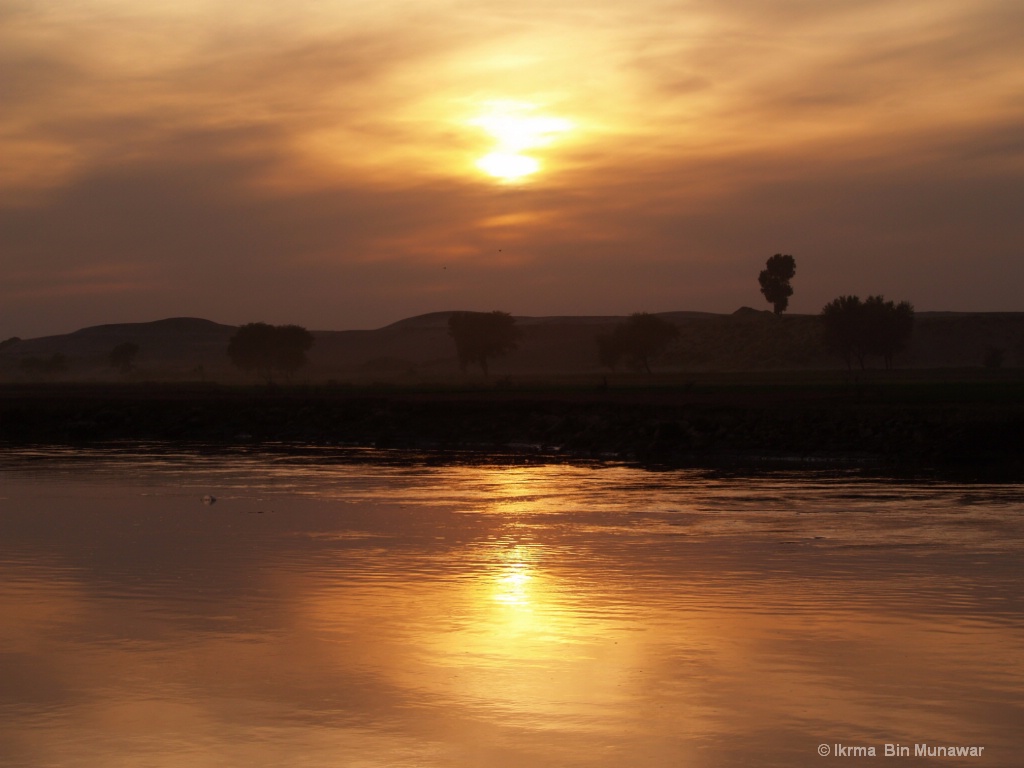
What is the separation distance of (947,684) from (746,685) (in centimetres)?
184

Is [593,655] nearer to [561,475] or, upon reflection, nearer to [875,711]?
[875,711]

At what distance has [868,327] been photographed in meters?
134

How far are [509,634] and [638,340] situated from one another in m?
128

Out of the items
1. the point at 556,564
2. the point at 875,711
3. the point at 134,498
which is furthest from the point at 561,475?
the point at 875,711

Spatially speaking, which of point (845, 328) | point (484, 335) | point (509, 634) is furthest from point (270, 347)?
point (509, 634)

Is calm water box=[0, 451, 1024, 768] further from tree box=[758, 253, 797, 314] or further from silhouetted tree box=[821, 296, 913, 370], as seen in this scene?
tree box=[758, 253, 797, 314]

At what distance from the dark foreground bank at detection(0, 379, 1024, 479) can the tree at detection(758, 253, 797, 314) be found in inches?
5124

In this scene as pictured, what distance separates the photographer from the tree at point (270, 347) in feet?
542

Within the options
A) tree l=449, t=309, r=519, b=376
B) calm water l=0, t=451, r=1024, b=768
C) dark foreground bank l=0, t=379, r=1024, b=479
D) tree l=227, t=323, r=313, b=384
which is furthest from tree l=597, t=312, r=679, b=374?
calm water l=0, t=451, r=1024, b=768

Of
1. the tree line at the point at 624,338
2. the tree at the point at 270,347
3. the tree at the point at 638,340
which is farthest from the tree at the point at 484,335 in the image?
the tree at the point at 270,347

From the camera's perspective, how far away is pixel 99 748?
9.85 meters

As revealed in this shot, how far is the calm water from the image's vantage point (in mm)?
10141

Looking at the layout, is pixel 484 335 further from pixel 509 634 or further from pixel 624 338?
pixel 509 634

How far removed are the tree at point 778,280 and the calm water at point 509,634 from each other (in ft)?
565
